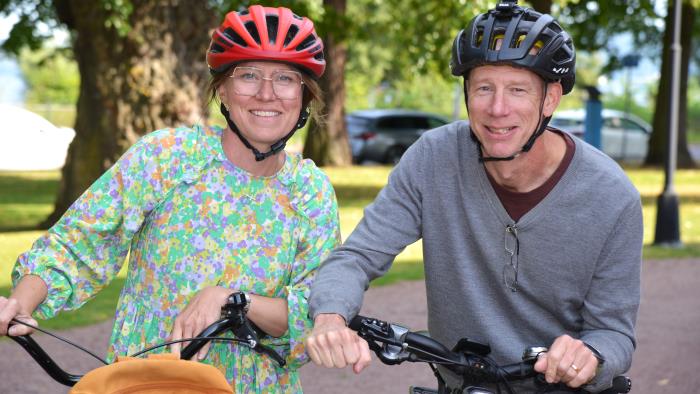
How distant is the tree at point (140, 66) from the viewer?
14664 millimetres

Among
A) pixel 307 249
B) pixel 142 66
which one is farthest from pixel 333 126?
pixel 307 249

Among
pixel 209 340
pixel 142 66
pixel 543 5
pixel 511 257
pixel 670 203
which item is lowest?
pixel 670 203

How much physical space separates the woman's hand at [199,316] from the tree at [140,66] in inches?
451

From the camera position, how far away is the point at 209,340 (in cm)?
298

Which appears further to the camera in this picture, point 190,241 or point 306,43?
point 306,43

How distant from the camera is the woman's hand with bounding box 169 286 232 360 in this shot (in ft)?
10.6

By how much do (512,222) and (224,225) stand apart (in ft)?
2.78

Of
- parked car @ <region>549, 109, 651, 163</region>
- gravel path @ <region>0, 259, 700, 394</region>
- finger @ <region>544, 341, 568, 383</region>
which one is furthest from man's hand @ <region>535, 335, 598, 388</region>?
parked car @ <region>549, 109, 651, 163</region>

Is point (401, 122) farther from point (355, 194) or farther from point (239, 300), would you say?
point (239, 300)

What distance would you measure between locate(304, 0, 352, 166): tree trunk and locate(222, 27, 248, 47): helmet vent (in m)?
22.8

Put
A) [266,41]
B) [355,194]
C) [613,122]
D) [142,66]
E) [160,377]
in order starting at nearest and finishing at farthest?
1. [160,377]
2. [266,41]
3. [142,66]
4. [355,194]
5. [613,122]

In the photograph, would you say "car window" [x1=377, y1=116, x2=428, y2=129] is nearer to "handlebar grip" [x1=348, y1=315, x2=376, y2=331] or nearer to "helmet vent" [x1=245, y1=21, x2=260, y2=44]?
"helmet vent" [x1=245, y1=21, x2=260, y2=44]

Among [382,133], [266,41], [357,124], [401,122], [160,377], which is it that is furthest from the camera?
[401,122]

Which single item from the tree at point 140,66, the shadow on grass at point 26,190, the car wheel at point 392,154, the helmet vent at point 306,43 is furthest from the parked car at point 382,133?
the helmet vent at point 306,43
